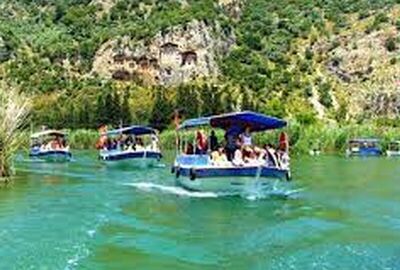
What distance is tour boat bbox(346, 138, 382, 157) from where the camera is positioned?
88500 mm

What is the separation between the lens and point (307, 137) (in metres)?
89.6

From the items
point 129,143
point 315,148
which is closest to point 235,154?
point 129,143

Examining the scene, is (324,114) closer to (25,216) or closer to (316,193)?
(316,193)

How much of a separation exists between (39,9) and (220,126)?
14771 cm

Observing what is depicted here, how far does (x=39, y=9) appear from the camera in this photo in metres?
183

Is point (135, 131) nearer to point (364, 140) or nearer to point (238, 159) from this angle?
point (238, 159)

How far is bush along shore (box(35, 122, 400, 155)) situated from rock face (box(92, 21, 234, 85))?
40.6m

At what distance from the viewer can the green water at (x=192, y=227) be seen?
887 inches

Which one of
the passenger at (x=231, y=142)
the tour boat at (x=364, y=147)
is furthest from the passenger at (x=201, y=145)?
the tour boat at (x=364, y=147)

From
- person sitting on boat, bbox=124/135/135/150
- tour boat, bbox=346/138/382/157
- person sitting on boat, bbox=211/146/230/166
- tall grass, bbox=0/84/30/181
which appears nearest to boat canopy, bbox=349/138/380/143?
tour boat, bbox=346/138/382/157

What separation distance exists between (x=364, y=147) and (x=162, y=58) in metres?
57.8

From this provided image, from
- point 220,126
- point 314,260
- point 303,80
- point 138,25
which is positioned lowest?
point 314,260

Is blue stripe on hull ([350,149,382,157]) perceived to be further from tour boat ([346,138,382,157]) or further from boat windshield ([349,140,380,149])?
boat windshield ([349,140,380,149])

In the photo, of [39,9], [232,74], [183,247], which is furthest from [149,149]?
[39,9]
